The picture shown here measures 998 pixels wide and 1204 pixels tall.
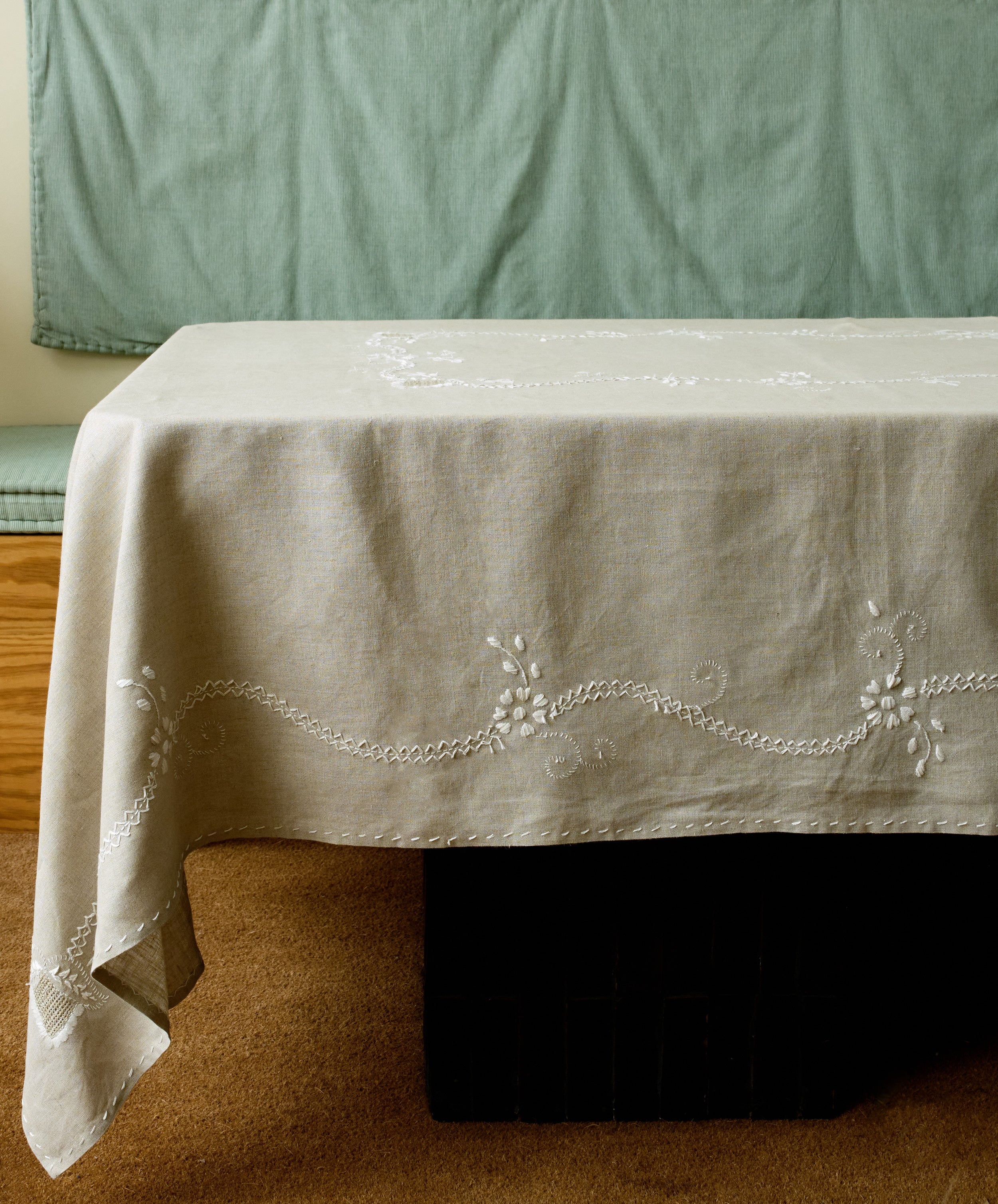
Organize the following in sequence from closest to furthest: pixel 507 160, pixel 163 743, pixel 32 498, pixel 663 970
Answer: pixel 163 743
pixel 663 970
pixel 32 498
pixel 507 160

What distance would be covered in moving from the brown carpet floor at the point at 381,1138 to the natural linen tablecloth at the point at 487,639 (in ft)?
0.66

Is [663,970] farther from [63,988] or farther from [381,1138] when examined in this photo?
[63,988]

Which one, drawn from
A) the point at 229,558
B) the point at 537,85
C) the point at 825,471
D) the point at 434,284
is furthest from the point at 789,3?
the point at 229,558

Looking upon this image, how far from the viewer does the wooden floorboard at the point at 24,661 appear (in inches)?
61.8

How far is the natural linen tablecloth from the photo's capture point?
79 centimetres

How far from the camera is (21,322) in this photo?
6.89ft

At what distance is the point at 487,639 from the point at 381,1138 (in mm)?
529

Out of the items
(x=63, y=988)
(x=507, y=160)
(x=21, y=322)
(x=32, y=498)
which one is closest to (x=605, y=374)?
(x=63, y=988)

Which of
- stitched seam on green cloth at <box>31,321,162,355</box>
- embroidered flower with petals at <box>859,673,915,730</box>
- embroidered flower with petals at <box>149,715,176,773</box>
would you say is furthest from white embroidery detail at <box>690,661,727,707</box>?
stitched seam on green cloth at <box>31,321,162,355</box>

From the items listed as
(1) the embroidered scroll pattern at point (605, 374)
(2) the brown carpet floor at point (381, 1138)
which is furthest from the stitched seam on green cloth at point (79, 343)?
(2) the brown carpet floor at point (381, 1138)

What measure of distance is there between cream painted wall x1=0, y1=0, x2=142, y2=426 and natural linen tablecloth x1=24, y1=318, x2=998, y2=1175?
1408 mm

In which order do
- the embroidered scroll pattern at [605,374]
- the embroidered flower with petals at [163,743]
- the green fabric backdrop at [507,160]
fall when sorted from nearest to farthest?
the embroidered flower with petals at [163,743]
the embroidered scroll pattern at [605,374]
the green fabric backdrop at [507,160]

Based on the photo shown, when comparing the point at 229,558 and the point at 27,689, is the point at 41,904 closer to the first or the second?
the point at 229,558

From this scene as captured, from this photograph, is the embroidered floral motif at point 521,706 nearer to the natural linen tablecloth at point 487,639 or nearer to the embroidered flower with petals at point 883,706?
the natural linen tablecloth at point 487,639
